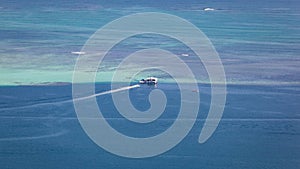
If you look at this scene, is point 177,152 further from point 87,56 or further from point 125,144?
point 87,56

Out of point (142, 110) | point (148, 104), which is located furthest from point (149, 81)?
point (142, 110)

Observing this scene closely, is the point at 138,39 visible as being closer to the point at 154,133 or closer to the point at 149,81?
the point at 149,81

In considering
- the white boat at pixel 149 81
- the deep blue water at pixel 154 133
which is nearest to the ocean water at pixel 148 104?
the deep blue water at pixel 154 133

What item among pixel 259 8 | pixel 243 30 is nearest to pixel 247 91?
pixel 243 30

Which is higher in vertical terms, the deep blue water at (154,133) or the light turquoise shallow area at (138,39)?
the light turquoise shallow area at (138,39)

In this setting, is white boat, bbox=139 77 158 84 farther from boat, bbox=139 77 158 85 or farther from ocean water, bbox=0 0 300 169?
ocean water, bbox=0 0 300 169

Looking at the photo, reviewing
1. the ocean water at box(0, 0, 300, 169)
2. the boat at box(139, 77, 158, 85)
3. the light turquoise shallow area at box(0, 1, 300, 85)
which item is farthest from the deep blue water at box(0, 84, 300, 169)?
the light turquoise shallow area at box(0, 1, 300, 85)

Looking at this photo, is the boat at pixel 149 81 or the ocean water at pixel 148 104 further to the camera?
the boat at pixel 149 81

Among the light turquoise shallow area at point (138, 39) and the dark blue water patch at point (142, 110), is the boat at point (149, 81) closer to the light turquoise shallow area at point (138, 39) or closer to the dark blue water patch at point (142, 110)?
the dark blue water patch at point (142, 110)

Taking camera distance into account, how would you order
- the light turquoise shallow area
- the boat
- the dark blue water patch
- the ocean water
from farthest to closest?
the light turquoise shallow area → the boat → the dark blue water patch → the ocean water
